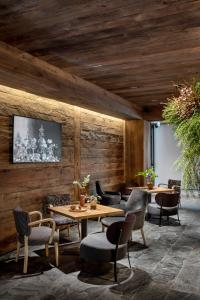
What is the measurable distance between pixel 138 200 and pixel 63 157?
5.98ft

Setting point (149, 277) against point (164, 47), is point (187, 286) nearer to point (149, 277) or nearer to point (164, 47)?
point (149, 277)

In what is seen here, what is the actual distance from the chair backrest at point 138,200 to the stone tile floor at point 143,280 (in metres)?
0.65

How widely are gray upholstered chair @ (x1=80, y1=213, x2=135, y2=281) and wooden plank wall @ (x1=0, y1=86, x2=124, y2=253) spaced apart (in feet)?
5.41

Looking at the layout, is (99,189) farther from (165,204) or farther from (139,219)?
(139,219)

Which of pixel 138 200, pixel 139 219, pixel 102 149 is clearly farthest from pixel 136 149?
pixel 139 219

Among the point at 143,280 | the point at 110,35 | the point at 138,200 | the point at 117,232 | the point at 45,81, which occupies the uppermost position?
the point at 110,35

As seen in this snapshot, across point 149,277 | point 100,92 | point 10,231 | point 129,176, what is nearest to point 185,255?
point 149,277

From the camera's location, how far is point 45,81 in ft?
13.9

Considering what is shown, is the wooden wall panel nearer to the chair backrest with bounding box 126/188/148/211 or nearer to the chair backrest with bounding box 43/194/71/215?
the chair backrest with bounding box 43/194/71/215

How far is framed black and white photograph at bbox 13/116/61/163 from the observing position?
4.58 meters

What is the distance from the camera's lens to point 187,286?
3223 mm

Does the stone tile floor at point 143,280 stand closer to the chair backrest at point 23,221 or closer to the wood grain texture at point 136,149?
the chair backrest at point 23,221

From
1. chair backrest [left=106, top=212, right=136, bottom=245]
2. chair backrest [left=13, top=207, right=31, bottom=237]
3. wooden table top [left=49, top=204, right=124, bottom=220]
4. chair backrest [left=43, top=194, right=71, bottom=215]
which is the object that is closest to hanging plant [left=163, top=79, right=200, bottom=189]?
chair backrest [left=106, top=212, right=136, bottom=245]

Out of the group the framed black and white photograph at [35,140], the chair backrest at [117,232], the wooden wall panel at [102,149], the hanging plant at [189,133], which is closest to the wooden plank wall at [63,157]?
the wooden wall panel at [102,149]
